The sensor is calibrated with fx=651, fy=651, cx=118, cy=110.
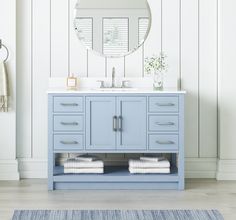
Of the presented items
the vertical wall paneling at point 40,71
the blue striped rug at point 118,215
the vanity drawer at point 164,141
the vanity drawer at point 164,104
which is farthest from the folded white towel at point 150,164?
the vertical wall paneling at point 40,71

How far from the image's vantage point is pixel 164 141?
17.0ft

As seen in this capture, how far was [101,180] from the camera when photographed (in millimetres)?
5180

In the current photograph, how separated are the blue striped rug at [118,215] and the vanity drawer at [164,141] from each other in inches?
32.3

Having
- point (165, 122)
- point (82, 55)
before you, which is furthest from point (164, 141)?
point (82, 55)

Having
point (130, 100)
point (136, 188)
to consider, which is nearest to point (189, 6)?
point (130, 100)

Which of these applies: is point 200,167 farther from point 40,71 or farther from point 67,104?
point 40,71

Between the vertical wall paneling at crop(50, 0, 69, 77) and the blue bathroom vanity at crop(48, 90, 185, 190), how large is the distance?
58 cm

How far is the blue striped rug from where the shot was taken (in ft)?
14.0

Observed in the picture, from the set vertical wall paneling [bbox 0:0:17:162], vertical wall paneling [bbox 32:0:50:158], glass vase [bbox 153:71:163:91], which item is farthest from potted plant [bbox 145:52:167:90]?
vertical wall paneling [bbox 0:0:17:162]

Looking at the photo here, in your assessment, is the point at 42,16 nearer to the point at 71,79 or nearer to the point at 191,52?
the point at 71,79

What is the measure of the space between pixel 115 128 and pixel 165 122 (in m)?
0.40

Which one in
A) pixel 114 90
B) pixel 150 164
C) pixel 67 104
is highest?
pixel 114 90

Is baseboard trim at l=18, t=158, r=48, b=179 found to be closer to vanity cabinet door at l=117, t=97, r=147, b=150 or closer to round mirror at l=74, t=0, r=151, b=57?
vanity cabinet door at l=117, t=97, r=147, b=150

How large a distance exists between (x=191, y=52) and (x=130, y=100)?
879 mm
